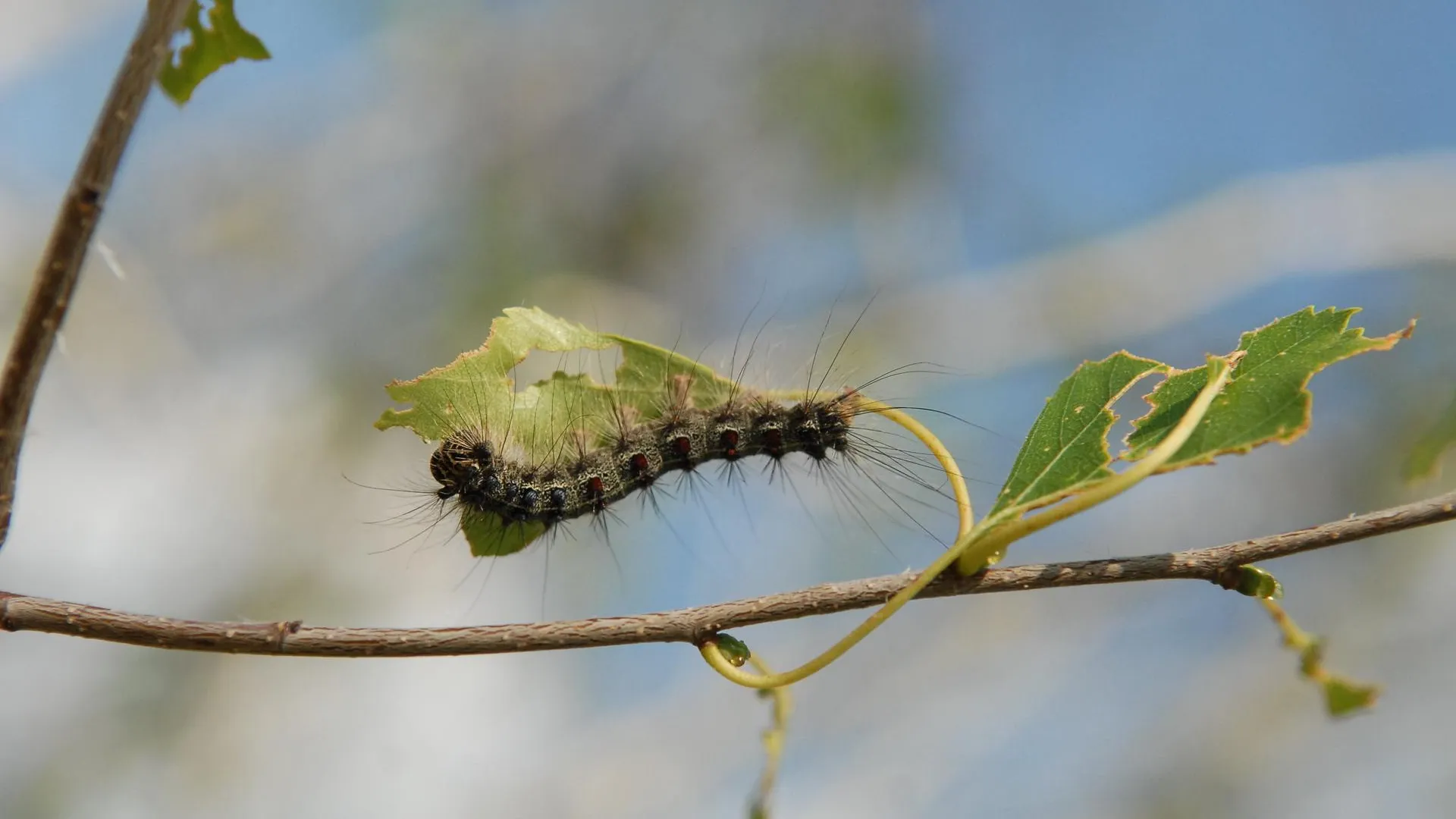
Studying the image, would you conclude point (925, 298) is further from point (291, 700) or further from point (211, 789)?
point (211, 789)

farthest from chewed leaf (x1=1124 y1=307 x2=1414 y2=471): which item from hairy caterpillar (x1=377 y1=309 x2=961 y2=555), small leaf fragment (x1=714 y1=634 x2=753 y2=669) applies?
hairy caterpillar (x1=377 y1=309 x2=961 y2=555)

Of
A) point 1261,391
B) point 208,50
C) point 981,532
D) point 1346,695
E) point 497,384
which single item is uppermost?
point 208,50

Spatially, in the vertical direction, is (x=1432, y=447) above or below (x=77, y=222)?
below

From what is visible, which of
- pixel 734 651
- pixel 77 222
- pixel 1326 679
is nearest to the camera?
pixel 77 222

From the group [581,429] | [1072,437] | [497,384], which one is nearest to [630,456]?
[581,429]

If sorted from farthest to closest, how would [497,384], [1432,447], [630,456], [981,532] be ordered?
[630,456]
[497,384]
[1432,447]
[981,532]

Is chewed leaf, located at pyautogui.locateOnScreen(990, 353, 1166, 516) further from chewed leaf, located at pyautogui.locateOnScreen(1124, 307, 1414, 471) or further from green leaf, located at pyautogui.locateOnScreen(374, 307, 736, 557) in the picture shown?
green leaf, located at pyautogui.locateOnScreen(374, 307, 736, 557)

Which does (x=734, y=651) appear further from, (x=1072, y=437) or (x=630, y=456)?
(x=630, y=456)
